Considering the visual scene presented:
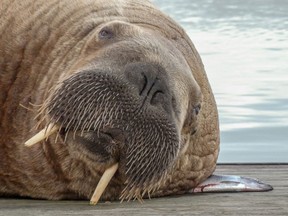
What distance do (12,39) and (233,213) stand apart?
8.52ft

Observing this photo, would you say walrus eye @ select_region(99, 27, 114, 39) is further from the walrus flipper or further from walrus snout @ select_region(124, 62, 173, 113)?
the walrus flipper

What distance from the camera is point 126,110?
8.23 m

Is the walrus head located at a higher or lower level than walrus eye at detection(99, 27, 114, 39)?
lower

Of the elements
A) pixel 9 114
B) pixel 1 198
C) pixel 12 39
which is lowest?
pixel 1 198

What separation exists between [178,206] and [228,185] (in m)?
1.32

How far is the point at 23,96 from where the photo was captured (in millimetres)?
9531

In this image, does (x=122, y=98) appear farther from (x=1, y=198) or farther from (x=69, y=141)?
(x=1, y=198)

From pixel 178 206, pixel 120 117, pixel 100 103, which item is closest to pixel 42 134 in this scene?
pixel 100 103

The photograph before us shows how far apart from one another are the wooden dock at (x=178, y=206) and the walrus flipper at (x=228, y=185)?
14 cm

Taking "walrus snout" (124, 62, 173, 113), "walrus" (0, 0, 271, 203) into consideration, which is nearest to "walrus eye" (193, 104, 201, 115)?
"walrus" (0, 0, 271, 203)

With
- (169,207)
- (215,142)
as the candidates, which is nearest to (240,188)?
(215,142)

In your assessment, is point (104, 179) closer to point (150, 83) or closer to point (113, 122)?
point (113, 122)

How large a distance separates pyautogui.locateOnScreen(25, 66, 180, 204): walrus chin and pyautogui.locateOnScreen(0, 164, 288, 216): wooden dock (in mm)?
373

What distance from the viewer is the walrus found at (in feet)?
27.2
